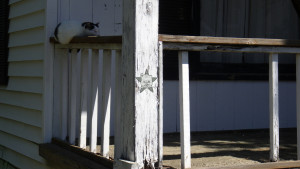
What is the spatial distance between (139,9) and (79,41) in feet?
4.16

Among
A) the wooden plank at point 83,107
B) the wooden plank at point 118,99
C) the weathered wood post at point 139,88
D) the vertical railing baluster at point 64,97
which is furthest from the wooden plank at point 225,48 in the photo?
the vertical railing baluster at point 64,97

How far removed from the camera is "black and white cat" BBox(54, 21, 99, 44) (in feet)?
14.8

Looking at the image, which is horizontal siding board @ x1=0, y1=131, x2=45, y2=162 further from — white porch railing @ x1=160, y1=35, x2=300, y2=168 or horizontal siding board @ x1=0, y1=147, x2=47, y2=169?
white porch railing @ x1=160, y1=35, x2=300, y2=168

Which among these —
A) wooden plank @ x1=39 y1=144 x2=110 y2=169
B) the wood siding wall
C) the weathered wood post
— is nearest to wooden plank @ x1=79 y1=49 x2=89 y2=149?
wooden plank @ x1=39 y1=144 x2=110 y2=169

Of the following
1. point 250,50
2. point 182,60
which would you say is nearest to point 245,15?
point 250,50

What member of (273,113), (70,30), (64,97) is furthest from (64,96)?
(273,113)

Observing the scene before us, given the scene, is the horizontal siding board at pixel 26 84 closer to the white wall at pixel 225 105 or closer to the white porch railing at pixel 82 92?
the white porch railing at pixel 82 92

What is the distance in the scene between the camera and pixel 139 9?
3.20 meters

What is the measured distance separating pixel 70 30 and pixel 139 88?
1.59 meters

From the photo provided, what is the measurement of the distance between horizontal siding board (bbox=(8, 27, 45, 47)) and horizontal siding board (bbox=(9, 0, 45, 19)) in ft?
0.71

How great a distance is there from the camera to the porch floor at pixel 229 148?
13.0 feet

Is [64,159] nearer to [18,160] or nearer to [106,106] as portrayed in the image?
[106,106]

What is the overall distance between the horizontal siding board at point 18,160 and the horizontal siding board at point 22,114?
0.43m

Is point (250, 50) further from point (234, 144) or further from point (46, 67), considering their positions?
point (46, 67)
